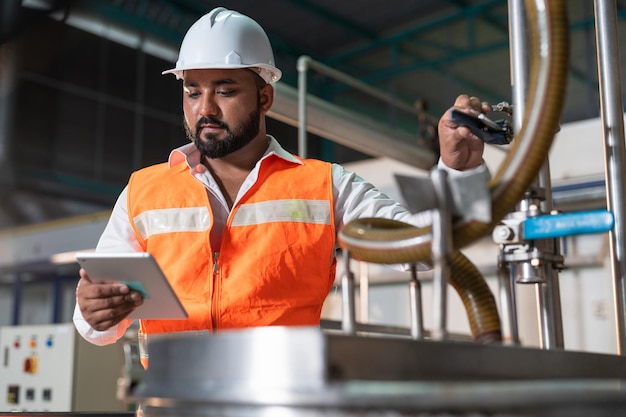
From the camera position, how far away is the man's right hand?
1184 millimetres

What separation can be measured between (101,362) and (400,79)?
5.81 meters

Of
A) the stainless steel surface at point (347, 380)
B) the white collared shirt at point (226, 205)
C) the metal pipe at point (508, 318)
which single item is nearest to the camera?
the stainless steel surface at point (347, 380)

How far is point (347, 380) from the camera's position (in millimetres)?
624

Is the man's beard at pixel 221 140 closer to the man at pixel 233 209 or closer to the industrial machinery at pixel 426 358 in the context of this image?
the man at pixel 233 209

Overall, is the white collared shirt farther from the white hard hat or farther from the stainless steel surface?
the stainless steel surface

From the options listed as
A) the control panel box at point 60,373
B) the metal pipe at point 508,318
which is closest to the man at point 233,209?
the metal pipe at point 508,318

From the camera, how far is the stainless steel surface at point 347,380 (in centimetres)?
57

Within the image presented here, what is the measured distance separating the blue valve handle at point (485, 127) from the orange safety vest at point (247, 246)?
0.49 m

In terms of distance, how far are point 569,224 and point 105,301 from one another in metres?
0.72

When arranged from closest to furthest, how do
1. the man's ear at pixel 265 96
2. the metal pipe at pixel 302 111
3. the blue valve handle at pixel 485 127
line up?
the blue valve handle at pixel 485 127 → the man's ear at pixel 265 96 → the metal pipe at pixel 302 111

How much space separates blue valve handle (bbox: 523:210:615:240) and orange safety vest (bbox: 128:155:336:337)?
22.4 inches

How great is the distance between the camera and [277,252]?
1.45 m

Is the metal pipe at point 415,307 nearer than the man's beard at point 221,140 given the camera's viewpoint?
Yes

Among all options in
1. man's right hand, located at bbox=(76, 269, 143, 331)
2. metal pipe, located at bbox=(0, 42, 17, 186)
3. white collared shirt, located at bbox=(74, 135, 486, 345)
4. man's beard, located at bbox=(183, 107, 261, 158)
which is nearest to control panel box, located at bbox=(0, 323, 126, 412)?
white collared shirt, located at bbox=(74, 135, 486, 345)
